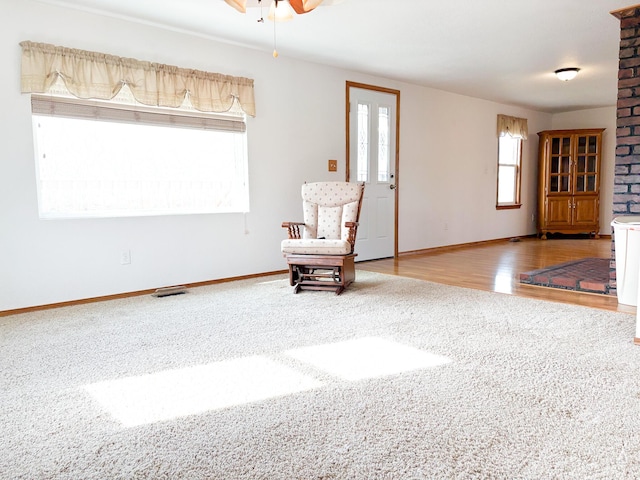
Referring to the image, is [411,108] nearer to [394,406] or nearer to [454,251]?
[454,251]

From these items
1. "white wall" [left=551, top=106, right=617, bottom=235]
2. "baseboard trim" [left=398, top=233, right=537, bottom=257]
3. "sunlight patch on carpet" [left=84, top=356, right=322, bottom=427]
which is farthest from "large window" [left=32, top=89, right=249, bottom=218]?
"white wall" [left=551, top=106, right=617, bottom=235]

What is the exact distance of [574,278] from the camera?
414 centimetres

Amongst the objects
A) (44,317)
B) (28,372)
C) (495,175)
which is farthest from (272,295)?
(495,175)

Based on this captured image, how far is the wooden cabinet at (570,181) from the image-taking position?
829 centimetres

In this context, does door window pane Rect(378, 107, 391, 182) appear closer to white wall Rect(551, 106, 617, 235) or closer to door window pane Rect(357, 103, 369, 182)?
door window pane Rect(357, 103, 369, 182)

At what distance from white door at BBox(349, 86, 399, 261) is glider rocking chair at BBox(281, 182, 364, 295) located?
118 cm

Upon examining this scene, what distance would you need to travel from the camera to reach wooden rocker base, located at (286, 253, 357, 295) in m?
4.05

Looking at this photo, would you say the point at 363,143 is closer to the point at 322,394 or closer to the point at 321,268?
the point at 321,268

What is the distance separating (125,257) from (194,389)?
7.54 ft

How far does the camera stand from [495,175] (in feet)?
25.9

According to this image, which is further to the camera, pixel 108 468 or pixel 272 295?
pixel 272 295

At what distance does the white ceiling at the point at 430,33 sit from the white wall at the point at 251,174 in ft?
→ 0.67

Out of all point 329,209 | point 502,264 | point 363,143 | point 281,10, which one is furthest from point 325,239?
point 502,264

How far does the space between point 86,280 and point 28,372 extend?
1.62 m
